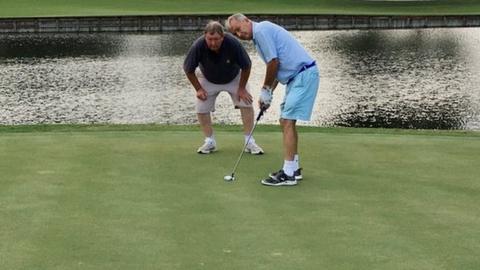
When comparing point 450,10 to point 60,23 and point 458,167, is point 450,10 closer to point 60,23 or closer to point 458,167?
point 60,23

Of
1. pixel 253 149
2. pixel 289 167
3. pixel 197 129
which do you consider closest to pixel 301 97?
pixel 289 167

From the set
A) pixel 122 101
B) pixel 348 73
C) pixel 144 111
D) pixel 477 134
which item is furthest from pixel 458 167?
pixel 348 73

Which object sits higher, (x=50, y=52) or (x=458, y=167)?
(x=458, y=167)

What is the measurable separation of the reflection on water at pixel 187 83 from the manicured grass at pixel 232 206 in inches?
402

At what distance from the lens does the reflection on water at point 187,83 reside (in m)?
19.5

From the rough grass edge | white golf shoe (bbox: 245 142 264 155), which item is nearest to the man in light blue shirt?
white golf shoe (bbox: 245 142 264 155)

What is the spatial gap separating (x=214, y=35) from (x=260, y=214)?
2.43 meters

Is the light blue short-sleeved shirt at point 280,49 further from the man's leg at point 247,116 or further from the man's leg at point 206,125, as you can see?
the man's leg at point 206,125

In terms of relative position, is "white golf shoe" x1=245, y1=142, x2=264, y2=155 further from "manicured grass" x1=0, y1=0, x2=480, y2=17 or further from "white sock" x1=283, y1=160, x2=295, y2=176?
"manicured grass" x1=0, y1=0, x2=480, y2=17

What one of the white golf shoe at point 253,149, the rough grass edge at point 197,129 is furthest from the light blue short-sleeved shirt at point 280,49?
the rough grass edge at point 197,129

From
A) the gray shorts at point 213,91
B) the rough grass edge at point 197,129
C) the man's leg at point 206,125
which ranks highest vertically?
the gray shorts at point 213,91

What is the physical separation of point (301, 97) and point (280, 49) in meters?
0.46

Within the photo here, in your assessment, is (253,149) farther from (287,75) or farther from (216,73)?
(287,75)

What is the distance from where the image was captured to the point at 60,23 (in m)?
44.1
